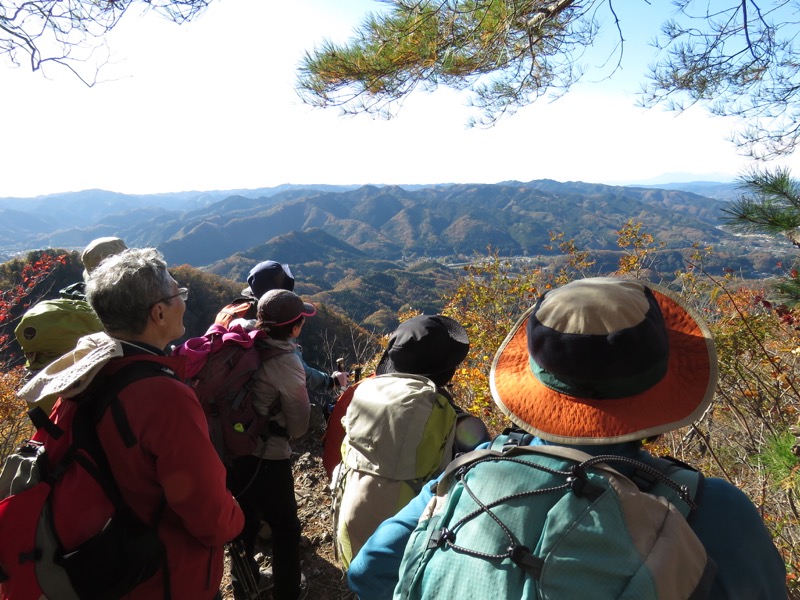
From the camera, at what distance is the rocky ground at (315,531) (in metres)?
2.63

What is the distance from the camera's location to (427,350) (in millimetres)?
1608

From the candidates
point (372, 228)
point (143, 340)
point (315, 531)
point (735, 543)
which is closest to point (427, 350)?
point (143, 340)

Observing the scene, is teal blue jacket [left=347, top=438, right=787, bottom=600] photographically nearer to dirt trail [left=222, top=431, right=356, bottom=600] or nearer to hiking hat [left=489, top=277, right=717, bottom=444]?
hiking hat [left=489, top=277, right=717, bottom=444]

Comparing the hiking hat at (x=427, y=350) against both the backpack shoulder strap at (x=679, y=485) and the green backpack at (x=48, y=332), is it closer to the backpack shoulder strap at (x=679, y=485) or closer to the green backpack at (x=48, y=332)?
the backpack shoulder strap at (x=679, y=485)

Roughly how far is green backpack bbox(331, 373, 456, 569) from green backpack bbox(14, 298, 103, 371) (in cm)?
124

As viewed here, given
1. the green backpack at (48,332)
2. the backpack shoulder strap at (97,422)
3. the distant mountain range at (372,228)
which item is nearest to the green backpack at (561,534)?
the backpack shoulder strap at (97,422)

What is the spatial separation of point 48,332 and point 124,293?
71 cm

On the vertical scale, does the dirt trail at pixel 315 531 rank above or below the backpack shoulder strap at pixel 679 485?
below

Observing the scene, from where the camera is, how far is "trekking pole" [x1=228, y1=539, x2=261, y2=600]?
2.29 metres

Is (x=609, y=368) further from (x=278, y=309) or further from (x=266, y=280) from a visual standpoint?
(x=266, y=280)

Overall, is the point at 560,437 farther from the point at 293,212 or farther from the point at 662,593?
the point at 293,212

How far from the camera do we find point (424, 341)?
5.27 ft

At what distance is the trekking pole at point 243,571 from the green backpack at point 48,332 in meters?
1.22

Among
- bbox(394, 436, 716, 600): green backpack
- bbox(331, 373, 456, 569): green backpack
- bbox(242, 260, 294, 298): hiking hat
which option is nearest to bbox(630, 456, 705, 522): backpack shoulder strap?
bbox(394, 436, 716, 600): green backpack
